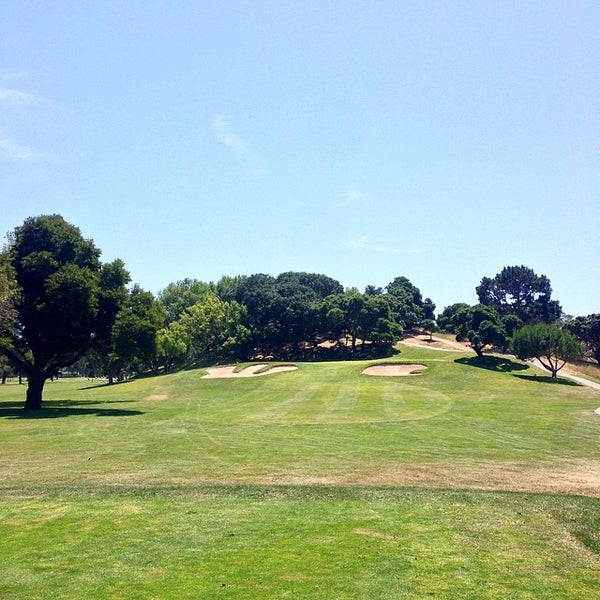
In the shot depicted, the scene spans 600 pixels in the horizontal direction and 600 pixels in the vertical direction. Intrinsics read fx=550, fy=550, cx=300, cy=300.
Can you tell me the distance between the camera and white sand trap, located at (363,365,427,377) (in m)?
56.9

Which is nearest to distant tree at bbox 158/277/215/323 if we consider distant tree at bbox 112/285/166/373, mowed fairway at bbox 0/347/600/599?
distant tree at bbox 112/285/166/373

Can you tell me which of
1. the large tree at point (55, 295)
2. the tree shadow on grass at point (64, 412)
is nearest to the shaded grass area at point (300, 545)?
the tree shadow on grass at point (64, 412)

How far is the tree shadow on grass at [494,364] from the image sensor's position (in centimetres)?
6252

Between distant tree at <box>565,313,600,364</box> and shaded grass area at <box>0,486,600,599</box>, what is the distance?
85188 millimetres

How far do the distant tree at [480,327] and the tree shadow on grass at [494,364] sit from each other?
1.10 m

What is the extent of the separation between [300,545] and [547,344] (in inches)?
2132

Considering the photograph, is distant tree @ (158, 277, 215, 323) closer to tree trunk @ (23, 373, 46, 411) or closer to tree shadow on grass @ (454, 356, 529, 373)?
tree shadow on grass @ (454, 356, 529, 373)

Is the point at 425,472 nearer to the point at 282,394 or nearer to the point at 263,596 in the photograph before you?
the point at 263,596

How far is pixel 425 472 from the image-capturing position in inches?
607

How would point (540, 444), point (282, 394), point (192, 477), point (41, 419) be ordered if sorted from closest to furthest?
point (192, 477)
point (540, 444)
point (41, 419)
point (282, 394)

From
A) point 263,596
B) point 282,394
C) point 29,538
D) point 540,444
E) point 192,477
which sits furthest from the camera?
point 282,394

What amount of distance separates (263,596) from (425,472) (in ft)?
29.4

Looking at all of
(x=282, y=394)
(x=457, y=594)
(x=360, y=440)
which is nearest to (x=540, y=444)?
(x=360, y=440)

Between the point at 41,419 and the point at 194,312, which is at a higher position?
the point at 194,312
